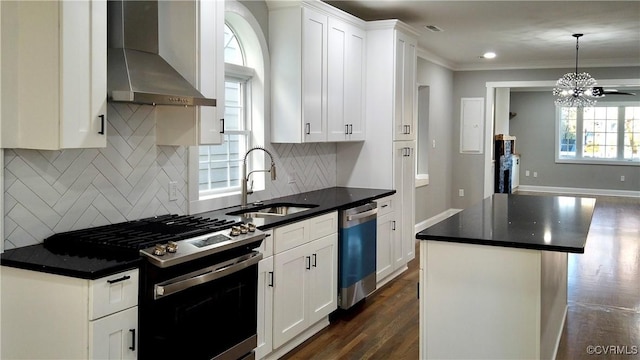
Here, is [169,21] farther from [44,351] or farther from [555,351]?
[555,351]

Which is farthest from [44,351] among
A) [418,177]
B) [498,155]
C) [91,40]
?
[498,155]

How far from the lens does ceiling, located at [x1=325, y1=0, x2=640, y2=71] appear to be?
4.80 meters

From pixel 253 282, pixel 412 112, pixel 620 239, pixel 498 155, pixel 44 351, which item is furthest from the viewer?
pixel 498 155

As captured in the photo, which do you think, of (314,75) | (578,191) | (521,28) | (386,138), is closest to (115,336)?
(314,75)

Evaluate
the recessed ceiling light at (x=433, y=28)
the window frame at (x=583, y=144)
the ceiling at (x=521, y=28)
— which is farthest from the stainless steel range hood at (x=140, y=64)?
the window frame at (x=583, y=144)

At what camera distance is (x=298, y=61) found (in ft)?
13.8

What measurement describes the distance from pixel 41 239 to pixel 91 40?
0.94m

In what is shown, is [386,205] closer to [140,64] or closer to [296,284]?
[296,284]

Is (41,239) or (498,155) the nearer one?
(41,239)

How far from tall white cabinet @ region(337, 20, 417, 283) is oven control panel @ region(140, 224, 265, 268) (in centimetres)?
220

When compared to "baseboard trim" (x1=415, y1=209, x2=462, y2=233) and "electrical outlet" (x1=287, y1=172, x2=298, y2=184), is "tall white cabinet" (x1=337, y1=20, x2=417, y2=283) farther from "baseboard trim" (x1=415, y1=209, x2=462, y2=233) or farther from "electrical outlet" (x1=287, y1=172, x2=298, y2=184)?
"baseboard trim" (x1=415, y1=209, x2=462, y2=233)

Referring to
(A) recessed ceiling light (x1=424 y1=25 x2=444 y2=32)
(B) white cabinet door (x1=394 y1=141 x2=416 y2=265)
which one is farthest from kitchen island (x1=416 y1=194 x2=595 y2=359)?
(A) recessed ceiling light (x1=424 y1=25 x2=444 y2=32)

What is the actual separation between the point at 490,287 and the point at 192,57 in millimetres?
1973

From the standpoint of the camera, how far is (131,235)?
8.63 ft
